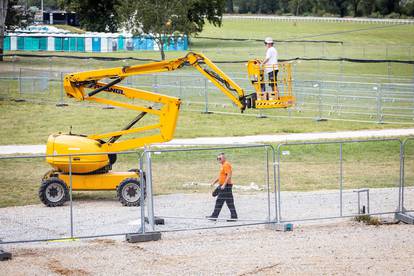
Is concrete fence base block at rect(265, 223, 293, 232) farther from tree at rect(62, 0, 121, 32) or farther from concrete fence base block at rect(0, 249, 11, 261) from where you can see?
tree at rect(62, 0, 121, 32)

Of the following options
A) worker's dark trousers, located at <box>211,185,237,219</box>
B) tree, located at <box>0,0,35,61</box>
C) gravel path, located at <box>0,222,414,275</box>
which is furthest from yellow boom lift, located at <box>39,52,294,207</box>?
tree, located at <box>0,0,35,61</box>

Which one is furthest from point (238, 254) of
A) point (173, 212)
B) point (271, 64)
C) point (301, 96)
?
point (301, 96)

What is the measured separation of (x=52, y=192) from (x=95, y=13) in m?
64.6

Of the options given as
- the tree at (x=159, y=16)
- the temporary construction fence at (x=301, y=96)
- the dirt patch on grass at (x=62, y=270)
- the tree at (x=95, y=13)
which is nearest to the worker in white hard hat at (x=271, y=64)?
the dirt patch on grass at (x=62, y=270)

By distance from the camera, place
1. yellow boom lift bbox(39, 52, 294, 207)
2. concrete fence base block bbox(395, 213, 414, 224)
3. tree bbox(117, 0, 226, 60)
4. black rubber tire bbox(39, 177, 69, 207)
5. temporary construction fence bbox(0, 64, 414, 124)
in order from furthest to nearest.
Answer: tree bbox(117, 0, 226, 60)
temporary construction fence bbox(0, 64, 414, 124)
yellow boom lift bbox(39, 52, 294, 207)
black rubber tire bbox(39, 177, 69, 207)
concrete fence base block bbox(395, 213, 414, 224)

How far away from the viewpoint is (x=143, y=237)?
19.3 metres

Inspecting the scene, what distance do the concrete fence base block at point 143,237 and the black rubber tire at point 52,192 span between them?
13.3 feet

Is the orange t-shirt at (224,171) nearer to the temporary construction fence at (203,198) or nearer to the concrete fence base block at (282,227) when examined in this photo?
the temporary construction fence at (203,198)

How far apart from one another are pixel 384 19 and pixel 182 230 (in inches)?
3068

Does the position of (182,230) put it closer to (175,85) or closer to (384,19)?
(175,85)

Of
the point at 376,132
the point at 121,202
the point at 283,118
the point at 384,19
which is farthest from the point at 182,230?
the point at 384,19

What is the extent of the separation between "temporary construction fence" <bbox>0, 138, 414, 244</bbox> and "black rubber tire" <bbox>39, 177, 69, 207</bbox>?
256 mm

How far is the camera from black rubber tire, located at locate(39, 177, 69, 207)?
2287 centimetres

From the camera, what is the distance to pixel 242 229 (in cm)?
2052
